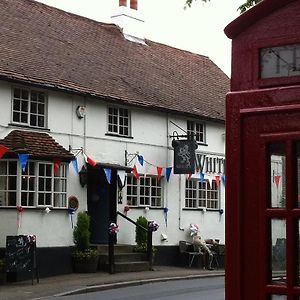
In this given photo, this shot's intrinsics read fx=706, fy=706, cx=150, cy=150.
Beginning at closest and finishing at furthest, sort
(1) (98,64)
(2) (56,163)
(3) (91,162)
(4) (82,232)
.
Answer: (2) (56,163) → (4) (82,232) → (3) (91,162) → (1) (98,64)

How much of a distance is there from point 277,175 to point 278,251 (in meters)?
0.35

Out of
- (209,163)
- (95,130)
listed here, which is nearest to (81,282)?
(95,130)

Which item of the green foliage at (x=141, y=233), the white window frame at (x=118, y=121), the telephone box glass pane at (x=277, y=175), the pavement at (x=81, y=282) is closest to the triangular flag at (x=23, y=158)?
the pavement at (x=81, y=282)

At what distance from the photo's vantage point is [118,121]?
21391 millimetres

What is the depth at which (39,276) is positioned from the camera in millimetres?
18016

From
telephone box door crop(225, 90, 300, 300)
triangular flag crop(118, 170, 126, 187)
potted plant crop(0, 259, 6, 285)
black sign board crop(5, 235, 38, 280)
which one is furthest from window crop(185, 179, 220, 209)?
telephone box door crop(225, 90, 300, 300)

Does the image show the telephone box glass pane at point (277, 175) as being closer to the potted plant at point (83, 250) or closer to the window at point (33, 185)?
the window at point (33, 185)

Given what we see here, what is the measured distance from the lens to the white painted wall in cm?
1798

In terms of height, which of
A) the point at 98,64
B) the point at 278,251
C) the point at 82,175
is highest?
the point at 98,64

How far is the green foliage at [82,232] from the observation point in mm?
19281

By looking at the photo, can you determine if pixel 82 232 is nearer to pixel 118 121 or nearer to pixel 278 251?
pixel 118 121

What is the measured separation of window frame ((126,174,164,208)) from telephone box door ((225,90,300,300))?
18354 mm

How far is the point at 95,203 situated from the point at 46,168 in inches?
118

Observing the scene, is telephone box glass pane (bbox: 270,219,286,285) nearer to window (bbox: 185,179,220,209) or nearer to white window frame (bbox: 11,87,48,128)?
white window frame (bbox: 11,87,48,128)
